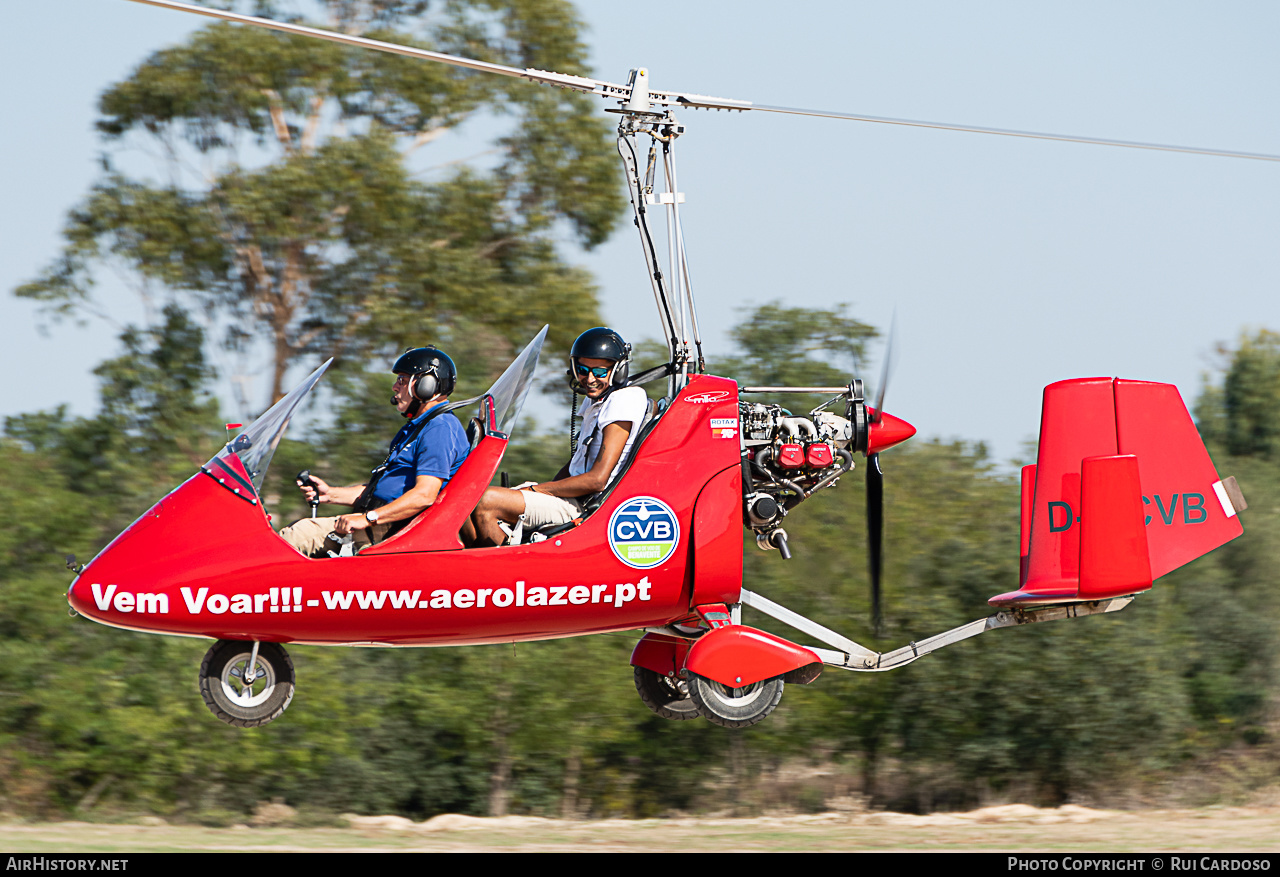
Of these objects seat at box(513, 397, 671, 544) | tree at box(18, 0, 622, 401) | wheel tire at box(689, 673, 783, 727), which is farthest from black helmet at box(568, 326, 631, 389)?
tree at box(18, 0, 622, 401)

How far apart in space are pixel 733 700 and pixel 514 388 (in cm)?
201

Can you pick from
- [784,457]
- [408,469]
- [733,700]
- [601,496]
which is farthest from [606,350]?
[733,700]

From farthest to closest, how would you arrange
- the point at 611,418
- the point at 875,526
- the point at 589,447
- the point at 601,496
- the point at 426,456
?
the point at 875,526 < the point at 589,447 < the point at 611,418 < the point at 601,496 < the point at 426,456

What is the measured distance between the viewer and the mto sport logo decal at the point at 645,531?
243 inches

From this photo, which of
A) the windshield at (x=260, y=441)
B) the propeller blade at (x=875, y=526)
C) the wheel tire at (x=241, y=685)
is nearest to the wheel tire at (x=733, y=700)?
the propeller blade at (x=875, y=526)

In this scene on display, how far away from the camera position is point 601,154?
2002 cm

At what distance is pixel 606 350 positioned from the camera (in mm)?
6551

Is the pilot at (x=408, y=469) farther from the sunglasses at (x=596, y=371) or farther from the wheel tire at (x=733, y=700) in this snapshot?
the wheel tire at (x=733, y=700)

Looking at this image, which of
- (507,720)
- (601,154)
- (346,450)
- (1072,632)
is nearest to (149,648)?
(346,450)

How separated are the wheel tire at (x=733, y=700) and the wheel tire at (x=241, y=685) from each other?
2078mm

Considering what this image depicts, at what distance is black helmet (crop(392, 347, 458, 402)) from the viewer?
6.32 m

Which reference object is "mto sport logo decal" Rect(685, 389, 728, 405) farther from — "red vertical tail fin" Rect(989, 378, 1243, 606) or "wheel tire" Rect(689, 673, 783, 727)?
"red vertical tail fin" Rect(989, 378, 1243, 606)

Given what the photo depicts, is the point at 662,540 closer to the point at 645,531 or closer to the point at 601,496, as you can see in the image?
the point at 645,531
